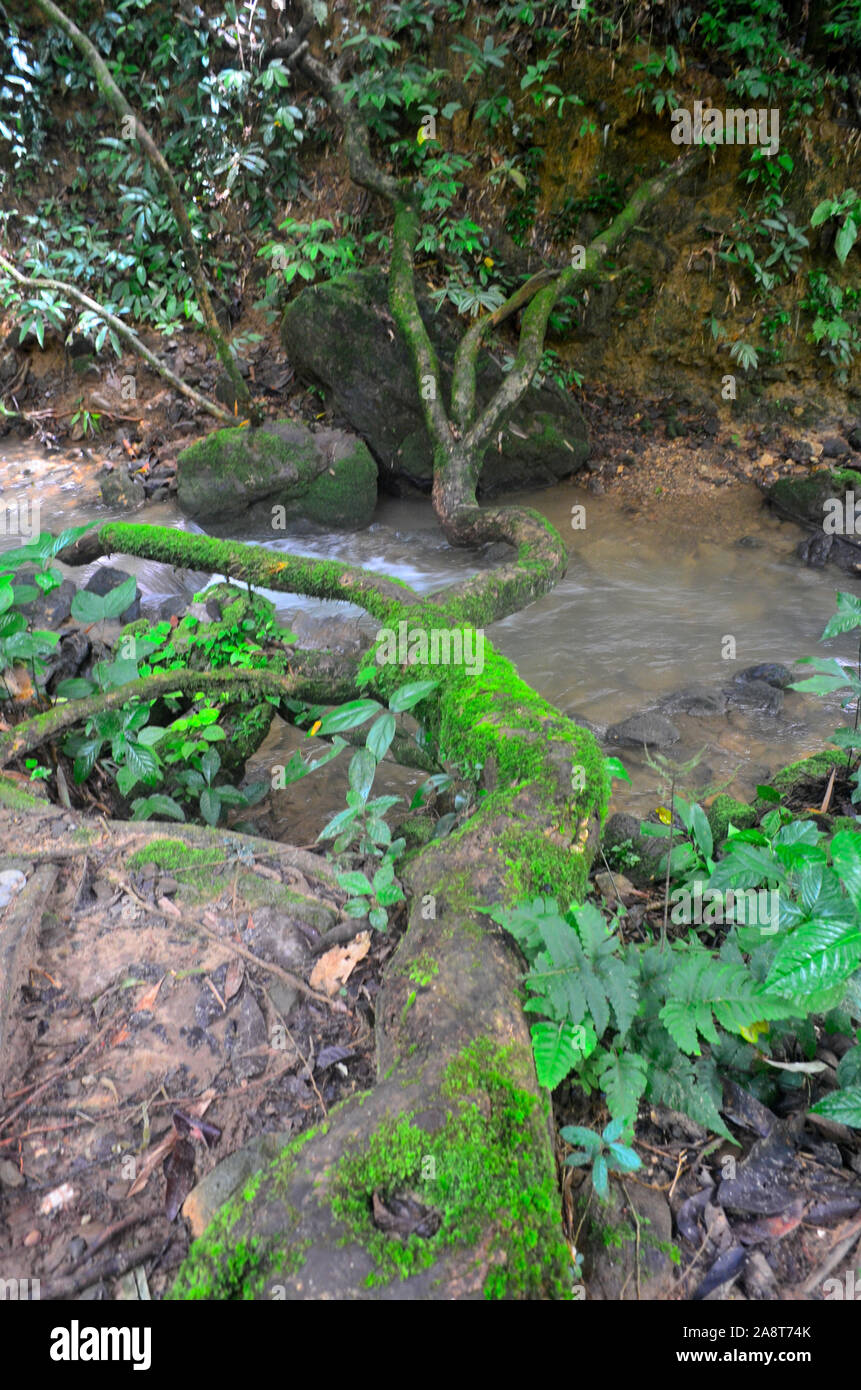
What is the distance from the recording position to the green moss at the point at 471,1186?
1.44 meters

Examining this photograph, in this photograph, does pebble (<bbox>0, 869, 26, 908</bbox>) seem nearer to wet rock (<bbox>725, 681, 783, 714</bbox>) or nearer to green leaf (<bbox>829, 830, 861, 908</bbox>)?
green leaf (<bbox>829, 830, 861, 908</bbox>)

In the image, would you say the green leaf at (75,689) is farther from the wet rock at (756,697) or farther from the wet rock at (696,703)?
the wet rock at (756,697)

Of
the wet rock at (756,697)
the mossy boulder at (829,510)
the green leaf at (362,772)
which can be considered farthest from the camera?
the mossy boulder at (829,510)

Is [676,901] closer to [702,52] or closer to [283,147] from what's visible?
[702,52]

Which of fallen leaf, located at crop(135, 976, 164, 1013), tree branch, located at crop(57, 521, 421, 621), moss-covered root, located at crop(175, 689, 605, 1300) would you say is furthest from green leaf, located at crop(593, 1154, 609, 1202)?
tree branch, located at crop(57, 521, 421, 621)

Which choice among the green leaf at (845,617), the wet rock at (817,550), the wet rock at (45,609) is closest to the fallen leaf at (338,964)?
the green leaf at (845,617)

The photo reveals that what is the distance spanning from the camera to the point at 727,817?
3797mm

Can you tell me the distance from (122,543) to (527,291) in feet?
17.1

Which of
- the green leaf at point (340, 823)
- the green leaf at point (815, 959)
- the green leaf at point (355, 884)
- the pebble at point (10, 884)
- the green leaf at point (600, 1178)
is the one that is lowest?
the green leaf at point (600, 1178)

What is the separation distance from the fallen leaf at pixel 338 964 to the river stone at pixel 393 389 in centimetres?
754

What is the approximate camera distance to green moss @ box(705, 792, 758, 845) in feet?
12.3

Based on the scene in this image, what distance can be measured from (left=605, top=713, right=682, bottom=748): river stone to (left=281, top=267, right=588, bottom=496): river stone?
444cm

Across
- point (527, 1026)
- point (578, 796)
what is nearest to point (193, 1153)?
point (527, 1026)

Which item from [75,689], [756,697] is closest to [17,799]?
[75,689]
